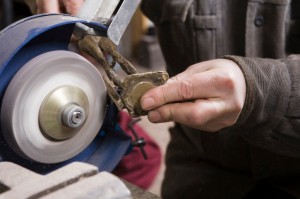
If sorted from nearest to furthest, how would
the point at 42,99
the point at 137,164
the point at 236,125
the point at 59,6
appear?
the point at 42,99 → the point at 236,125 → the point at 59,6 → the point at 137,164

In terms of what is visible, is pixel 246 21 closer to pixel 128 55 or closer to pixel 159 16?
pixel 159 16

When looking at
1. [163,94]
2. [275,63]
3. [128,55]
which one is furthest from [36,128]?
[128,55]

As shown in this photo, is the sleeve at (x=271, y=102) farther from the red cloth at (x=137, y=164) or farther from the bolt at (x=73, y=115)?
the red cloth at (x=137, y=164)

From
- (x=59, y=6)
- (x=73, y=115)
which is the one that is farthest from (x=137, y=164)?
(x=73, y=115)

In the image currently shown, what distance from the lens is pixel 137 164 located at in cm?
120

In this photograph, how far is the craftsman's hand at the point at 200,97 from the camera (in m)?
0.55

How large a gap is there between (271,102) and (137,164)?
648 mm

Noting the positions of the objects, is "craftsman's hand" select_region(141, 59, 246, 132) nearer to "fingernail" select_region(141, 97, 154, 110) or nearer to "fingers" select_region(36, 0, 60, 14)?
"fingernail" select_region(141, 97, 154, 110)

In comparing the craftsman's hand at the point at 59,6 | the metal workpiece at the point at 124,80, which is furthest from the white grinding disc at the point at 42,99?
the craftsman's hand at the point at 59,6

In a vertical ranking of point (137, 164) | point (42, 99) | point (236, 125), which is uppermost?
point (42, 99)

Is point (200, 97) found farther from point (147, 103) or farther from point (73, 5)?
point (73, 5)

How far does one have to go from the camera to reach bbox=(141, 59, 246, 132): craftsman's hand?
0.55 meters

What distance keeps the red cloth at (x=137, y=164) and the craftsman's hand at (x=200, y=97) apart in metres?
0.55

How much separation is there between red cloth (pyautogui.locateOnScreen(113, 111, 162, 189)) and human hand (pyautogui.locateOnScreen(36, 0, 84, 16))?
0.45 m
